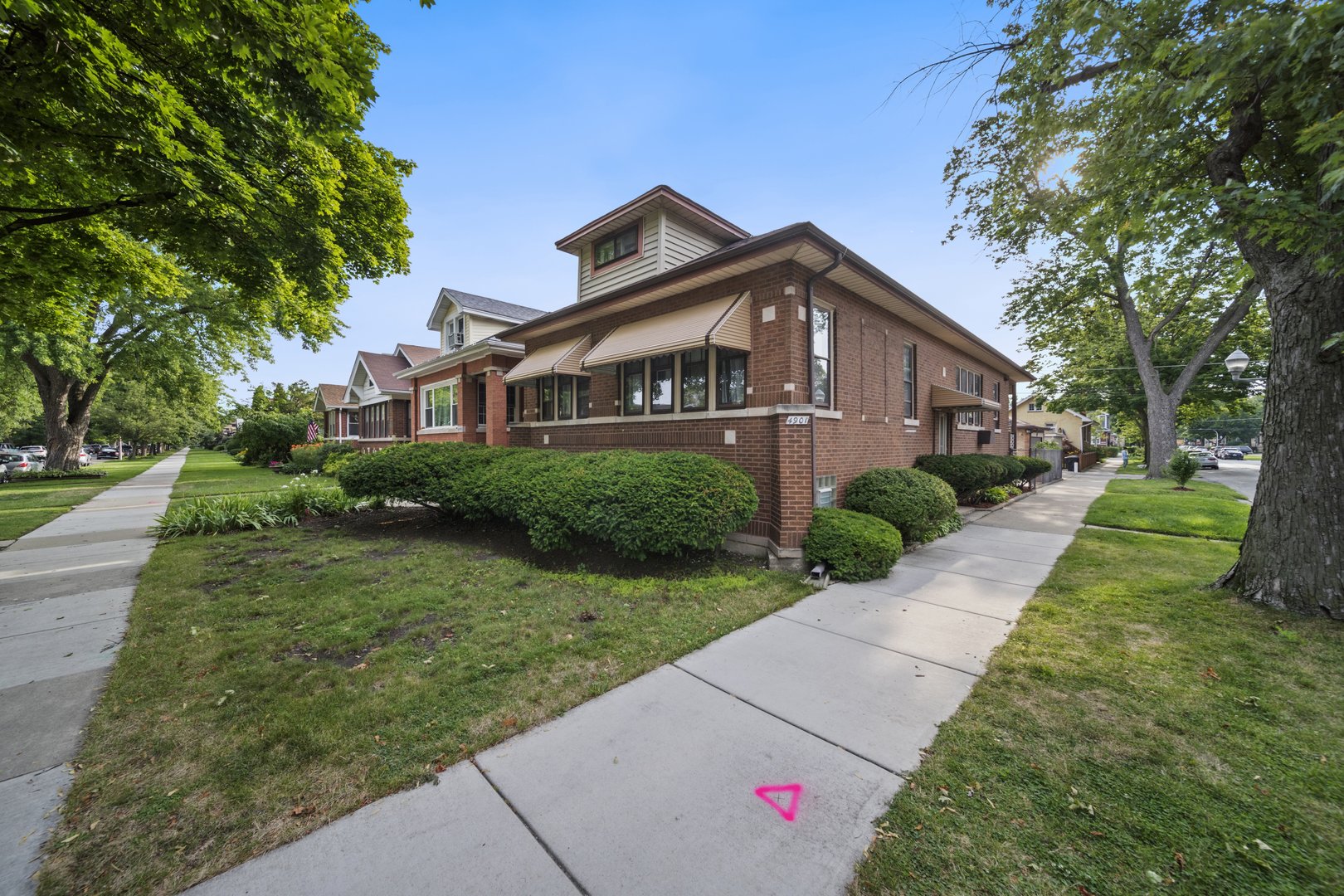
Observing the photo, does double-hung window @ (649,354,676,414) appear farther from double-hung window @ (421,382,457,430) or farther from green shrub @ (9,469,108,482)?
green shrub @ (9,469,108,482)

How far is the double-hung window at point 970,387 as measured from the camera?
48.0 feet

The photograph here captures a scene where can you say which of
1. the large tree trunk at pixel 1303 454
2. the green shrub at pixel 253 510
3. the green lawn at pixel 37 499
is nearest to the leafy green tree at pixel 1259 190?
the large tree trunk at pixel 1303 454

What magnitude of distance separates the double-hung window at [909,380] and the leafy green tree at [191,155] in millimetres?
10772

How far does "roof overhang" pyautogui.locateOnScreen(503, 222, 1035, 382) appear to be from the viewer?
6.56 m

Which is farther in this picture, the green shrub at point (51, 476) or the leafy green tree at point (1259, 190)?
the green shrub at point (51, 476)

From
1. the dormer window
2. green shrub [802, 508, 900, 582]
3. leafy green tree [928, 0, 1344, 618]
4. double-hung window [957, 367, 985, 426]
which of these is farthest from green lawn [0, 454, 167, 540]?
double-hung window [957, 367, 985, 426]

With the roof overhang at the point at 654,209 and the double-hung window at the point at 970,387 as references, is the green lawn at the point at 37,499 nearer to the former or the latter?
the roof overhang at the point at 654,209

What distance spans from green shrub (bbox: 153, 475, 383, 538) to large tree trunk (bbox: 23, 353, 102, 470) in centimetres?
1846

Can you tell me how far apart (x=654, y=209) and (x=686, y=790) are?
1082cm

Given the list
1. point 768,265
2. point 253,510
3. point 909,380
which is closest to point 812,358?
point 768,265

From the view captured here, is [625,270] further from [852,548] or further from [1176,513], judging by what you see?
[1176,513]

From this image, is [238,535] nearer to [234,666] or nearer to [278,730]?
[234,666]

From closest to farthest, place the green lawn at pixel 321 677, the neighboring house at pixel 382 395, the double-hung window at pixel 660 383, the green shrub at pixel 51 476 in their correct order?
the green lawn at pixel 321 677, the double-hung window at pixel 660 383, the green shrub at pixel 51 476, the neighboring house at pixel 382 395

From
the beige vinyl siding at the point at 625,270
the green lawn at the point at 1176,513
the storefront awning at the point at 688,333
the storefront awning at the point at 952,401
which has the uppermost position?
the beige vinyl siding at the point at 625,270
